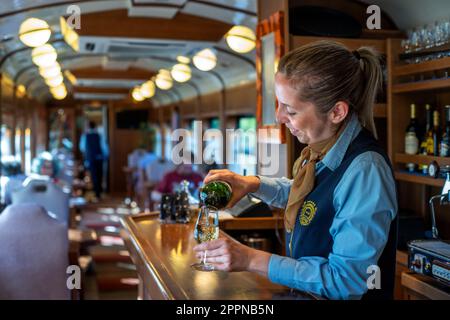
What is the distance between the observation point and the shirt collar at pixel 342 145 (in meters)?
1.56

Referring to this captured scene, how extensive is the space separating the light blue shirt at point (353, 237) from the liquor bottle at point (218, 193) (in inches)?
18.0

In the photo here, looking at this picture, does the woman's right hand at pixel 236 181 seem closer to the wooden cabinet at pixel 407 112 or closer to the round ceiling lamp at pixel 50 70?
the wooden cabinet at pixel 407 112

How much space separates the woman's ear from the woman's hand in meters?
0.42

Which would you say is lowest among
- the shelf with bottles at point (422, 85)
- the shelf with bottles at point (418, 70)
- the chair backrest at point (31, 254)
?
the chair backrest at point (31, 254)

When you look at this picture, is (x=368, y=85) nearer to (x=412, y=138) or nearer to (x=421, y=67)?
(x=421, y=67)

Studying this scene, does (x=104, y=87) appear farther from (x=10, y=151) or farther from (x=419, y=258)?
(x=419, y=258)

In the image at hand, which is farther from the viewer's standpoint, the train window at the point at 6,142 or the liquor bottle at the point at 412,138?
the train window at the point at 6,142

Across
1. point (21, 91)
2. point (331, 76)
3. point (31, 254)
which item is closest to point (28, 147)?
point (21, 91)

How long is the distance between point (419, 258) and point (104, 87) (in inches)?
475

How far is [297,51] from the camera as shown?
1559 millimetres

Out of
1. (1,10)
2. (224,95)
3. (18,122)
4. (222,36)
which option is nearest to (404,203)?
(222,36)

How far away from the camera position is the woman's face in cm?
155

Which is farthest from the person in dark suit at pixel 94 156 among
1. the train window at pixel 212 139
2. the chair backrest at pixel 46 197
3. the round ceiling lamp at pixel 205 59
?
the chair backrest at pixel 46 197

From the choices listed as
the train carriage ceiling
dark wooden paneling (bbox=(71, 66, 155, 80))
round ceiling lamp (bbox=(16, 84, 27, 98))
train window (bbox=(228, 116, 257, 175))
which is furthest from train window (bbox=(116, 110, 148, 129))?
train window (bbox=(228, 116, 257, 175))
